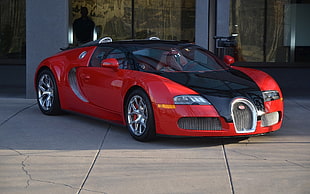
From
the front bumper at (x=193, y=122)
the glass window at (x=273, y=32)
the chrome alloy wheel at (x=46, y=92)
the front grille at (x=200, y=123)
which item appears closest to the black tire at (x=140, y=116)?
the front bumper at (x=193, y=122)

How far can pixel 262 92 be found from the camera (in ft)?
24.9

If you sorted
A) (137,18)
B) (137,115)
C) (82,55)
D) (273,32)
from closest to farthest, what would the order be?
(137,115)
(82,55)
(273,32)
(137,18)

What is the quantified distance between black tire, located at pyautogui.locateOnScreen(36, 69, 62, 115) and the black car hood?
225 cm

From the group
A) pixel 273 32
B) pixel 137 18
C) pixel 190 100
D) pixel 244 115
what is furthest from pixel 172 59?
pixel 137 18

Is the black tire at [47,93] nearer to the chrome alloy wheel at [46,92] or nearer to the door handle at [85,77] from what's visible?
the chrome alloy wheel at [46,92]

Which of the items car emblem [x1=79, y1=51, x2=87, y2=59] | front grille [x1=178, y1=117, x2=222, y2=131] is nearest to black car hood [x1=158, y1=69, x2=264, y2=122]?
front grille [x1=178, y1=117, x2=222, y2=131]

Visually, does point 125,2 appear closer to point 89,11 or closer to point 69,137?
point 89,11

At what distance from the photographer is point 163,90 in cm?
722

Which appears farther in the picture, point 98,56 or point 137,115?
point 98,56

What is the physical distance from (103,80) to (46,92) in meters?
1.56

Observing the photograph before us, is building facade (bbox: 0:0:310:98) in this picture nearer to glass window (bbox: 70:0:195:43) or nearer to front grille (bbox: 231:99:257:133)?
glass window (bbox: 70:0:195:43)

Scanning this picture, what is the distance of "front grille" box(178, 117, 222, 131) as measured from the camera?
7.13 meters

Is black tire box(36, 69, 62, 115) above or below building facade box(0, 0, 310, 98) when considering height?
below

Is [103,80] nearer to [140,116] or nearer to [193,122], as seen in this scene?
[140,116]
